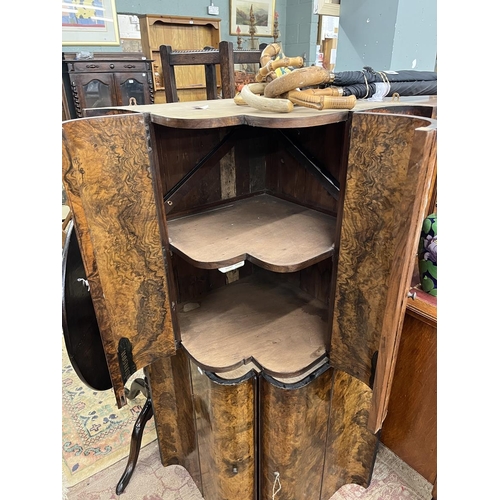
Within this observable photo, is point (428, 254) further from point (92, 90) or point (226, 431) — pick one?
point (92, 90)

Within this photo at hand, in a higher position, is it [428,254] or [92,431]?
[428,254]

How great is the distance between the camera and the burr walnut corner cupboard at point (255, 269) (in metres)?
0.77

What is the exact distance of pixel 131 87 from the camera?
3502 millimetres

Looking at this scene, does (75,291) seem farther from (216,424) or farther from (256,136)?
(256,136)

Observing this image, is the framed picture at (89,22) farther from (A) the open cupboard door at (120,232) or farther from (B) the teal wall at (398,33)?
(A) the open cupboard door at (120,232)

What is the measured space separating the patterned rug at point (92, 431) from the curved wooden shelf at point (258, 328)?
2.62 ft

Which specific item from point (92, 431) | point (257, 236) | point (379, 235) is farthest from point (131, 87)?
point (379, 235)

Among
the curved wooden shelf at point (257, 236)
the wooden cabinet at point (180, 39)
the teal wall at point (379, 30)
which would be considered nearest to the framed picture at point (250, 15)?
the wooden cabinet at point (180, 39)

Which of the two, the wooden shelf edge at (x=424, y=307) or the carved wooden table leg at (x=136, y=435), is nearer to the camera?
the wooden shelf edge at (x=424, y=307)

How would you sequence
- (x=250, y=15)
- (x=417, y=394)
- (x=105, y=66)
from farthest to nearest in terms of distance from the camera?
(x=250, y=15), (x=105, y=66), (x=417, y=394)

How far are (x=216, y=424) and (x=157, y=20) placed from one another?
12.5ft

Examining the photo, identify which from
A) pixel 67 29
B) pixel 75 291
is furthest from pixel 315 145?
pixel 67 29

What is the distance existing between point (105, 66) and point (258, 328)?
10.1ft

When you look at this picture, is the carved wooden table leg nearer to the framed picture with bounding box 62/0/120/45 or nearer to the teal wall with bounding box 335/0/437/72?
the teal wall with bounding box 335/0/437/72
